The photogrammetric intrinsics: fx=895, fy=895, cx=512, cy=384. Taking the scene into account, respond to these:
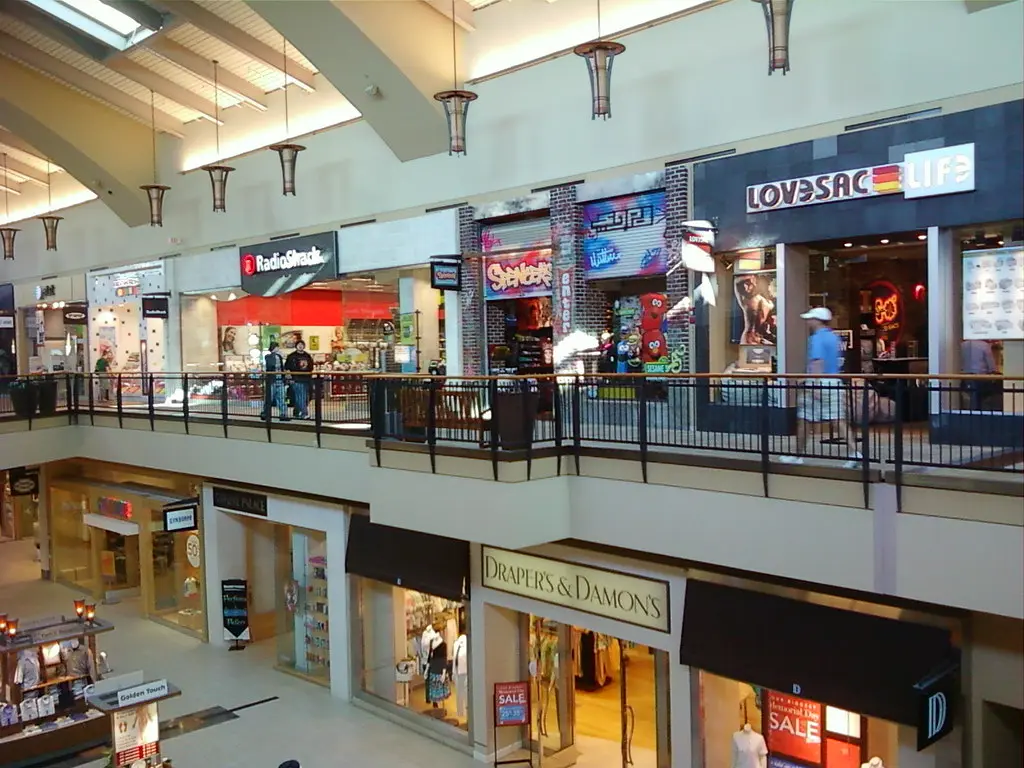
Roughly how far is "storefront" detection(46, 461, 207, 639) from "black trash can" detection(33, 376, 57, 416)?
2117mm

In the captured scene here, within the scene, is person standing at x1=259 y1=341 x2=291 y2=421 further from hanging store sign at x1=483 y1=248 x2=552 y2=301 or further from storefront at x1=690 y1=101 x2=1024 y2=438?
storefront at x1=690 y1=101 x2=1024 y2=438

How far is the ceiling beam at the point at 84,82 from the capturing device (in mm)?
19609

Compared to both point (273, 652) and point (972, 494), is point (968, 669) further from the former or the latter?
point (273, 652)

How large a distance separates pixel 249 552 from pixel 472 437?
912 cm

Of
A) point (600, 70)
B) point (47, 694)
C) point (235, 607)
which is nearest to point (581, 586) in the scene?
point (600, 70)

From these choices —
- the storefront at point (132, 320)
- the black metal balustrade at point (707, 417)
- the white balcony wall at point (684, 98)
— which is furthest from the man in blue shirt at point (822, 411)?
the storefront at point (132, 320)

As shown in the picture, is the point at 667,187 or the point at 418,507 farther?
the point at 667,187

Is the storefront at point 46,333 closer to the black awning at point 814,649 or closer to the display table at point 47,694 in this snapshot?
the display table at point 47,694

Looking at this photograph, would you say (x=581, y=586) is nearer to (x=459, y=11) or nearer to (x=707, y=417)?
(x=707, y=417)

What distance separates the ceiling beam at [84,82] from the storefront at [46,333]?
8687mm

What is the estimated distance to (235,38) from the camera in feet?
53.8

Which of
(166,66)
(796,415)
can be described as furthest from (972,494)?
(166,66)

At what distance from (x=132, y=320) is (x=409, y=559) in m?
16.8

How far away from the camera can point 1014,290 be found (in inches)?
368
